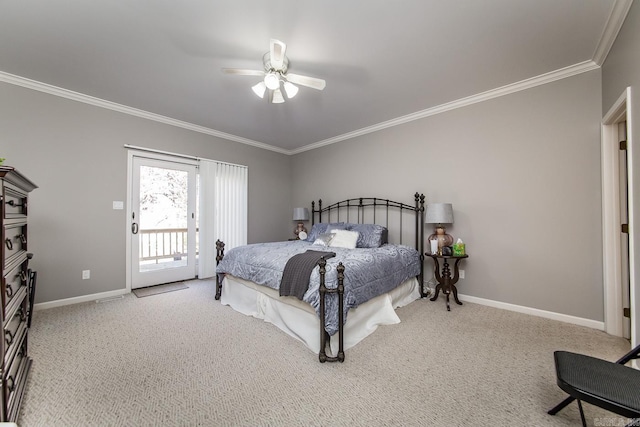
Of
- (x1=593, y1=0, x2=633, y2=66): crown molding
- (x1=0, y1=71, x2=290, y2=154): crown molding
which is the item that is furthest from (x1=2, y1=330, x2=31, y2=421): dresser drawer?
(x1=593, y1=0, x2=633, y2=66): crown molding

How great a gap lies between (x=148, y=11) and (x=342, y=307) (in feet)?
9.24

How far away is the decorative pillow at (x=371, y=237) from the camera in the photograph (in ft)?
11.9

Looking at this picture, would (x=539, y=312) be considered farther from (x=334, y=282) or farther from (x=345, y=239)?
(x=334, y=282)

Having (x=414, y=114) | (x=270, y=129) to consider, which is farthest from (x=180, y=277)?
(x=414, y=114)

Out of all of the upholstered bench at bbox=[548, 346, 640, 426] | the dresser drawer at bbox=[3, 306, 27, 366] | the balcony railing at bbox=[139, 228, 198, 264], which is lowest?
the upholstered bench at bbox=[548, 346, 640, 426]

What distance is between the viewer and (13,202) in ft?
4.72

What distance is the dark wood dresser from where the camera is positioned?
3.90ft

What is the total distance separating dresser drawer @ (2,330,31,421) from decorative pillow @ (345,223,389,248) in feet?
10.6

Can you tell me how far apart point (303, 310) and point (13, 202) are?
6.89ft

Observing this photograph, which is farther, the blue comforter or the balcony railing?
the balcony railing

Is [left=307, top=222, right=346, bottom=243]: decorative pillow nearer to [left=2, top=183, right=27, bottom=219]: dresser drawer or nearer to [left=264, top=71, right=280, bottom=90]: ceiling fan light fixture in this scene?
[left=264, top=71, right=280, bottom=90]: ceiling fan light fixture

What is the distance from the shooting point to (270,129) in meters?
4.49

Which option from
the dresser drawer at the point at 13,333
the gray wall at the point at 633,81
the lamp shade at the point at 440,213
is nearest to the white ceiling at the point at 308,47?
the gray wall at the point at 633,81

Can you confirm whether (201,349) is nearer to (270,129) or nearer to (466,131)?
(270,129)
